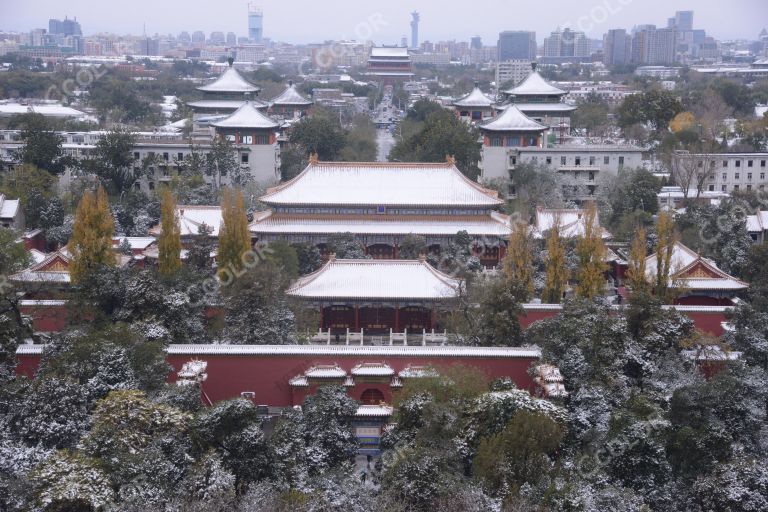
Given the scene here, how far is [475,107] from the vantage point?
54031mm

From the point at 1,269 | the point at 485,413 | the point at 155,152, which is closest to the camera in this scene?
the point at 485,413


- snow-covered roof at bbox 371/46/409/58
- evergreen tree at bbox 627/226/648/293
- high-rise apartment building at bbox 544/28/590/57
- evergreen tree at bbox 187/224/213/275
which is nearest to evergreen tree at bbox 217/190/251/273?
evergreen tree at bbox 187/224/213/275

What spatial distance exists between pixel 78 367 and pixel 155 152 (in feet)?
78.9

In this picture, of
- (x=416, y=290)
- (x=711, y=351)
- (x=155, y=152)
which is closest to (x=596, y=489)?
(x=711, y=351)

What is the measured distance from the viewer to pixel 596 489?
14.0 m


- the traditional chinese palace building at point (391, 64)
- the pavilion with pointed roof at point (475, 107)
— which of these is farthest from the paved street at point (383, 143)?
Result: the traditional chinese palace building at point (391, 64)

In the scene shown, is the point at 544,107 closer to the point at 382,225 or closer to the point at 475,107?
the point at 475,107

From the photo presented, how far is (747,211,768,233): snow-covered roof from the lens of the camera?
30.6 m

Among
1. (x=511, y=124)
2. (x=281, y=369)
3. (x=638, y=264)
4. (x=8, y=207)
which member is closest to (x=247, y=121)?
(x=511, y=124)

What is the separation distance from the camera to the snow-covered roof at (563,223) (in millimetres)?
A: 28067

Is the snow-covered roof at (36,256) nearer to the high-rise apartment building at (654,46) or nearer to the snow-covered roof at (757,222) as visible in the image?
the snow-covered roof at (757,222)

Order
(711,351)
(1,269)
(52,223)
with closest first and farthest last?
(711,351) < (1,269) < (52,223)

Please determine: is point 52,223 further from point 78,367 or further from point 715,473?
point 715,473

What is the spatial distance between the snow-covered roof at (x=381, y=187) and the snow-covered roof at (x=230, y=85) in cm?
2011
